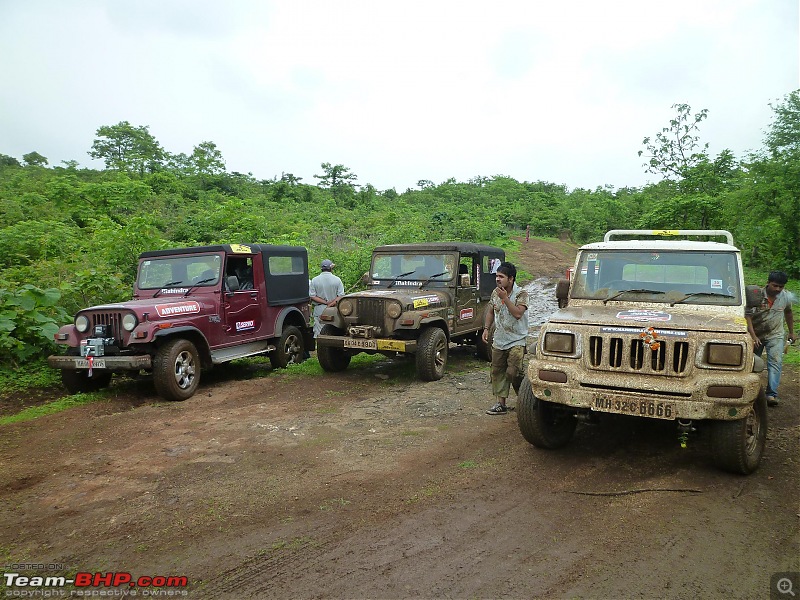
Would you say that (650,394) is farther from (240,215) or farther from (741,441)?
(240,215)

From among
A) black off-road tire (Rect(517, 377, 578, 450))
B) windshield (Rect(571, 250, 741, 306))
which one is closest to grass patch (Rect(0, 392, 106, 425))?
black off-road tire (Rect(517, 377, 578, 450))

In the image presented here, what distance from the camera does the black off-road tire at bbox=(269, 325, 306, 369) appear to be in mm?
9180

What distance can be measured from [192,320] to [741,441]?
637 cm

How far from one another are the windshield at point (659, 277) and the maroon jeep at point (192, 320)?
4.99 m

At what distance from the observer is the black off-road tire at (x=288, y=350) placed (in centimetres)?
918

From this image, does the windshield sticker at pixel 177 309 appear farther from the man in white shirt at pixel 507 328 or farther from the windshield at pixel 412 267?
the man in white shirt at pixel 507 328

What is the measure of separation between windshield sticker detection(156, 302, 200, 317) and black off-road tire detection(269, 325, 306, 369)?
1.81m

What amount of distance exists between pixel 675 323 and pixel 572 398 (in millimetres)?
954

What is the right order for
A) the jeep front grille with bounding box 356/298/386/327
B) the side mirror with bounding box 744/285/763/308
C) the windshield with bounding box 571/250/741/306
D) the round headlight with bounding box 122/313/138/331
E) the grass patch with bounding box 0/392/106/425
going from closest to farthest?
the side mirror with bounding box 744/285/763/308 → the windshield with bounding box 571/250/741/306 → the grass patch with bounding box 0/392/106/425 → the round headlight with bounding box 122/313/138/331 → the jeep front grille with bounding box 356/298/386/327

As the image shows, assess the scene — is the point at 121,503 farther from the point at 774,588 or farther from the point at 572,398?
the point at 774,588

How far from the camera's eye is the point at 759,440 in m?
4.27

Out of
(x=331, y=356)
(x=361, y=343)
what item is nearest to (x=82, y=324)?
(x=331, y=356)

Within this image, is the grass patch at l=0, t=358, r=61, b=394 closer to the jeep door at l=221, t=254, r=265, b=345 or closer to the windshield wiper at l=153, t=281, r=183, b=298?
the windshield wiper at l=153, t=281, r=183, b=298

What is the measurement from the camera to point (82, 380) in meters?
7.41
